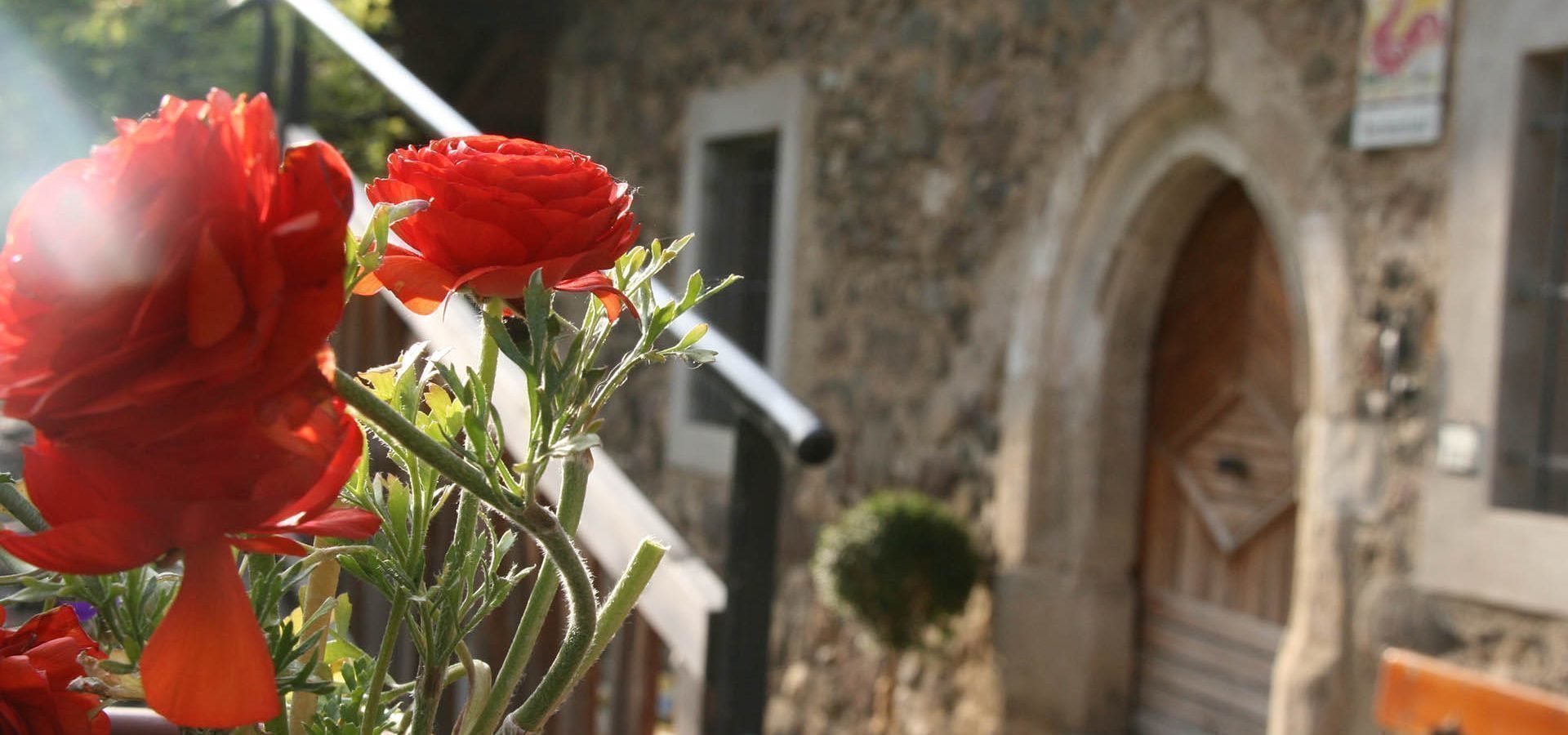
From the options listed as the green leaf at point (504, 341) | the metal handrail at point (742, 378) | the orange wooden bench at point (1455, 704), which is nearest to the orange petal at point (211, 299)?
the green leaf at point (504, 341)

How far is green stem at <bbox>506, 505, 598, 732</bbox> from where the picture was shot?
43 centimetres

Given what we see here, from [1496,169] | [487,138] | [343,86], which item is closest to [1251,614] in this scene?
[1496,169]

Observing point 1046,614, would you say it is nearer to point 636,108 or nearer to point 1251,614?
point 1251,614

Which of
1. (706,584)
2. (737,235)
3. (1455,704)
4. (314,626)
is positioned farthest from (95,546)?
(737,235)

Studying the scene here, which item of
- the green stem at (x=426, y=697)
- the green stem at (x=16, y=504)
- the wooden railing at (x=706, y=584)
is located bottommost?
the wooden railing at (x=706, y=584)

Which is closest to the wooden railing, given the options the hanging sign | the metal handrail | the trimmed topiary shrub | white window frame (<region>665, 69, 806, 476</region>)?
the metal handrail

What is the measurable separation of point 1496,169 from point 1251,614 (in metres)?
1.38

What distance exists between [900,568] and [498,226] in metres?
3.64

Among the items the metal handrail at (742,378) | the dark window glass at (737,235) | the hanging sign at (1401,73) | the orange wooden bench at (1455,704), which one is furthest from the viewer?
the dark window glass at (737,235)

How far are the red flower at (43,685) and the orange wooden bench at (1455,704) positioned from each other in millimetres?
2294

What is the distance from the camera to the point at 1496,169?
2.79m

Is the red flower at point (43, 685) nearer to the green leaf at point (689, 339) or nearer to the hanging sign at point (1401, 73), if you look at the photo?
the green leaf at point (689, 339)

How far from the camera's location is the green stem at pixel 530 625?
483 mm

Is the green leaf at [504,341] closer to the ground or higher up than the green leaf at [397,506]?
higher up
